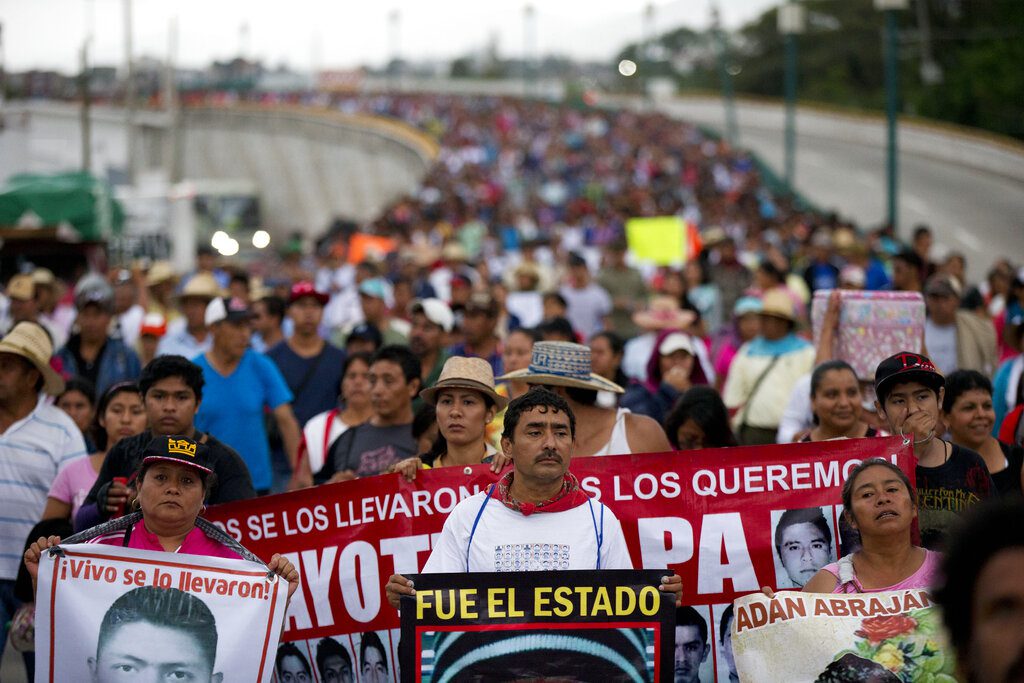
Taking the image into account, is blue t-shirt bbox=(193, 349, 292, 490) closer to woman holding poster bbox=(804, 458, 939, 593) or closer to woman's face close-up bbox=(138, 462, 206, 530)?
woman's face close-up bbox=(138, 462, 206, 530)

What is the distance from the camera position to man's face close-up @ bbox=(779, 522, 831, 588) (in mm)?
6383

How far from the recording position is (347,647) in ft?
21.5

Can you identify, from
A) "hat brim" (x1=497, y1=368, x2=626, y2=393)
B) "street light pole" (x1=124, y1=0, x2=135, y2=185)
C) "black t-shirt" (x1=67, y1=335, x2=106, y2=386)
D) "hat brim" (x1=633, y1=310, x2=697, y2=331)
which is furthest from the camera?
"street light pole" (x1=124, y1=0, x2=135, y2=185)

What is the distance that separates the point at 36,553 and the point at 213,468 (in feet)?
2.87

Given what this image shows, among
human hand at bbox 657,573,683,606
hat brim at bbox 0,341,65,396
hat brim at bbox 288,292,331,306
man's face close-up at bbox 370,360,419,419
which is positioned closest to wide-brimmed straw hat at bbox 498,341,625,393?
man's face close-up at bbox 370,360,419,419

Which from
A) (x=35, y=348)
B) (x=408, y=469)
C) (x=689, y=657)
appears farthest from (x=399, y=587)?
(x=35, y=348)

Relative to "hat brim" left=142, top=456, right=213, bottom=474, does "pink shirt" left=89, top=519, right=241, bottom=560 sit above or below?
below

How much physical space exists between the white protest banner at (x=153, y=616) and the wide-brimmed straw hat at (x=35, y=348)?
1959 millimetres

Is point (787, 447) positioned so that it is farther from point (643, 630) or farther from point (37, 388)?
point (37, 388)

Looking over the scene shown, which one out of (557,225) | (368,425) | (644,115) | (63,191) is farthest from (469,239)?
(644,115)

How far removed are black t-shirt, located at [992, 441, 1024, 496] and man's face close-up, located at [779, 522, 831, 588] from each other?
0.89 meters

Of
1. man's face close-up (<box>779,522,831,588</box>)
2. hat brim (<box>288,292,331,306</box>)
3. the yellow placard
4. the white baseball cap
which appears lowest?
man's face close-up (<box>779,522,831,588</box>)

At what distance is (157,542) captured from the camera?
583 centimetres

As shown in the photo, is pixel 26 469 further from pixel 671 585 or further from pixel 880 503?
pixel 880 503
